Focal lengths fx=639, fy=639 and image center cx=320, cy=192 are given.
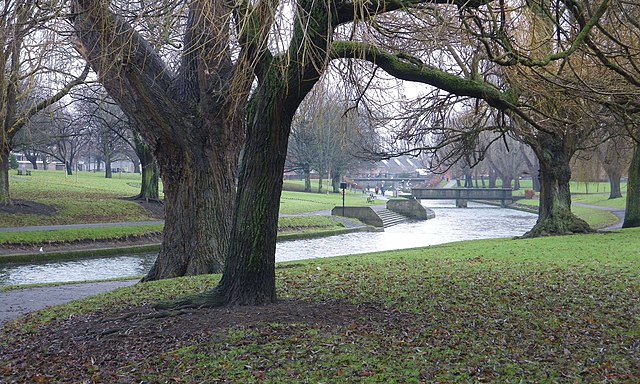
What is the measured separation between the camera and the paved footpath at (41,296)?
37.3ft

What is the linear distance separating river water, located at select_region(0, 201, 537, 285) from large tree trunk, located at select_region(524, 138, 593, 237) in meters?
6.63

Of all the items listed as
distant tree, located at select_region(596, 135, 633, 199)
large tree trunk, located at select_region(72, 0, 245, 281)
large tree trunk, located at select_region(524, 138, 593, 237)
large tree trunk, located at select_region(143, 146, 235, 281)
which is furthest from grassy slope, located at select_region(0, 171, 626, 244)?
large tree trunk, located at select_region(72, 0, 245, 281)

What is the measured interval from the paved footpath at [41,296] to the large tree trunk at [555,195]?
15107mm

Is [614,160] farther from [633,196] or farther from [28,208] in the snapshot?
[28,208]

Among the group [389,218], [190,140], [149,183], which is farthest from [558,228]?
[389,218]

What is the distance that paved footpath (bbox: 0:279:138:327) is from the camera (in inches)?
448

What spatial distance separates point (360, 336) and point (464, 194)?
202 feet

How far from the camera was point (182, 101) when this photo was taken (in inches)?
494

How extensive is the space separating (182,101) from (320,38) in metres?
5.59

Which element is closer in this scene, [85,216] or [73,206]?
[85,216]

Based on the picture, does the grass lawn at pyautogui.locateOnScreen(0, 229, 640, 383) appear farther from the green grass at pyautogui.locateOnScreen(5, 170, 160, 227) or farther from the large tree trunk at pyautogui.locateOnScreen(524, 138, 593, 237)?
the green grass at pyautogui.locateOnScreen(5, 170, 160, 227)

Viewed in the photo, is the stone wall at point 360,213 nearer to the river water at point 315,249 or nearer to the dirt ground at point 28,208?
the river water at point 315,249

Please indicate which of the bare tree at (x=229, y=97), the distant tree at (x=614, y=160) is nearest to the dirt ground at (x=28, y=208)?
the bare tree at (x=229, y=97)

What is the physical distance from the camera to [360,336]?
22.3 feet
